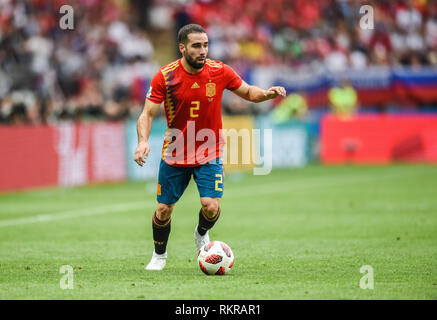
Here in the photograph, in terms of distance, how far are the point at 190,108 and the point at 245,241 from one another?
325 cm

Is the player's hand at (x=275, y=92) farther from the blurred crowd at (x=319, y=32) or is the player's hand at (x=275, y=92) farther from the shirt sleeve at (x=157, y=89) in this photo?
the blurred crowd at (x=319, y=32)

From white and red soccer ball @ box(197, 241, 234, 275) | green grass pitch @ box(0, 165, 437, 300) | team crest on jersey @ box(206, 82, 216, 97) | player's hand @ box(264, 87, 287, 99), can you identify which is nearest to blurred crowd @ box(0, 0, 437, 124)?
green grass pitch @ box(0, 165, 437, 300)

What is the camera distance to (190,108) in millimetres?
8930

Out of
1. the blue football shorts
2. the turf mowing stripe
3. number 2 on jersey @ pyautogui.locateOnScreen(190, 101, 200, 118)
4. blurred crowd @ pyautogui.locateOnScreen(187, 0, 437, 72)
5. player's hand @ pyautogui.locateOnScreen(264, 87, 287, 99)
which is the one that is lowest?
the turf mowing stripe

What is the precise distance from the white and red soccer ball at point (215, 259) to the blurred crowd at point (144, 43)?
12540 mm

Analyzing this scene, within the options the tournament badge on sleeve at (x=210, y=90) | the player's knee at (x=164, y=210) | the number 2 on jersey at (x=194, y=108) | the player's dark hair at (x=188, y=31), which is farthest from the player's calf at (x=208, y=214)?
the player's dark hair at (x=188, y=31)

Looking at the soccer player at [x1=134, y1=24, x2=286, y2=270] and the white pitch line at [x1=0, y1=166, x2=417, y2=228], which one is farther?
the white pitch line at [x1=0, y1=166, x2=417, y2=228]

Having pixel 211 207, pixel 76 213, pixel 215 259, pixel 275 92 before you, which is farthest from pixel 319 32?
pixel 215 259

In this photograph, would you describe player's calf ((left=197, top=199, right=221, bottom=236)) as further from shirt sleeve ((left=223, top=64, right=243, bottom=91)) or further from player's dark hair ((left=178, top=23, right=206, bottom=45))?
player's dark hair ((left=178, top=23, right=206, bottom=45))

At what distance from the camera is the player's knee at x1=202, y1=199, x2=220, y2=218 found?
8.96 metres

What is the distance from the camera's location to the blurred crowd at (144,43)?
23531 mm

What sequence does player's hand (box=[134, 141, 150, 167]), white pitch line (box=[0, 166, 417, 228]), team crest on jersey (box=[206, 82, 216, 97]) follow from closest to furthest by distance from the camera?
player's hand (box=[134, 141, 150, 167]) → team crest on jersey (box=[206, 82, 216, 97]) → white pitch line (box=[0, 166, 417, 228])

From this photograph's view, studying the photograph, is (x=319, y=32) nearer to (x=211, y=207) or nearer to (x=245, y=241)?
(x=245, y=241)
